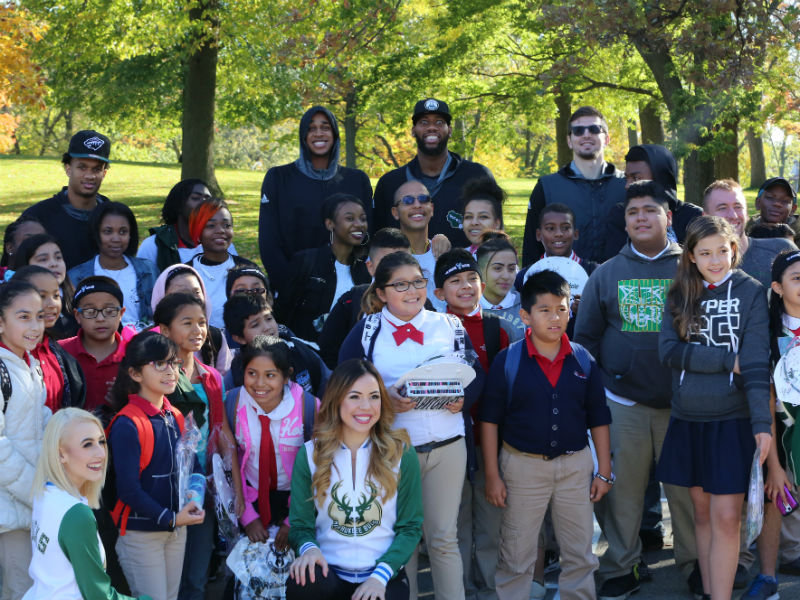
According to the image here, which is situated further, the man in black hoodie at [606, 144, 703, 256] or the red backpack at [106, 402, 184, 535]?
the man in black hoodie at [606, 144, 703, 256]

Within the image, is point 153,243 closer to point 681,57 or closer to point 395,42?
point 681,57

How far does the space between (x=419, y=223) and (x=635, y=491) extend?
7.40 ft

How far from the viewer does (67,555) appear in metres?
3.75

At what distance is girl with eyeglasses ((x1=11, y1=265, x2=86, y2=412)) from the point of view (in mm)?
4574

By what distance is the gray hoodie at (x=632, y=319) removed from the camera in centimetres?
502

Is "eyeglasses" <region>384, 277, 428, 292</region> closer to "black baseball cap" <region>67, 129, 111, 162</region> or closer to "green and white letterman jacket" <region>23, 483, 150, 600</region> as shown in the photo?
"green and white letterman jacket" <region>23, 483, 150, 600</region>

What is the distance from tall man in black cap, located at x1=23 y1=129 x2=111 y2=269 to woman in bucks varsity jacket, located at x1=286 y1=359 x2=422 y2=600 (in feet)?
9.70

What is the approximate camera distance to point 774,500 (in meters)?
4.61

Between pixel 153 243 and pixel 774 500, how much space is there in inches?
178

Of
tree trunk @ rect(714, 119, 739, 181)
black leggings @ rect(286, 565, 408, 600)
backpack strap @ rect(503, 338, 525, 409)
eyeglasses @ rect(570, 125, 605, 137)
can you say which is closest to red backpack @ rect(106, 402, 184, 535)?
black leggings @ rect(286, 565, 408, 600)

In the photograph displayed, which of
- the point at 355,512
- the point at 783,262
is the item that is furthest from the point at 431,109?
the point at 355,512

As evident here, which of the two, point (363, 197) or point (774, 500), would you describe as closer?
point (774, 500)

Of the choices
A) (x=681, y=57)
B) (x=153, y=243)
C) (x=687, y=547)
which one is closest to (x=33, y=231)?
(x=153, y=243)

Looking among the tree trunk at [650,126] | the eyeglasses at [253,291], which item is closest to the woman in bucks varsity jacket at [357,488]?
the eyeglasses at [253,291]
